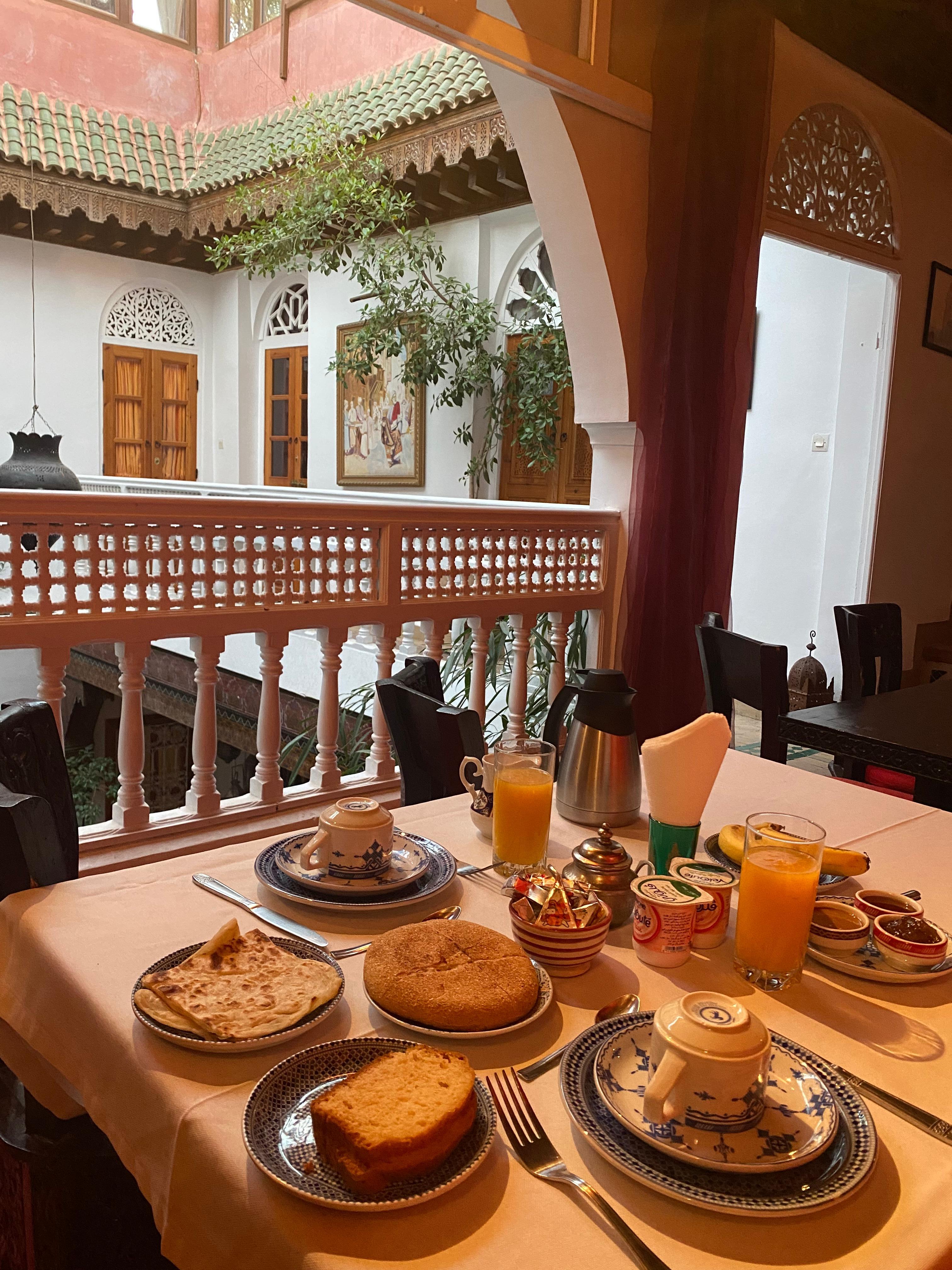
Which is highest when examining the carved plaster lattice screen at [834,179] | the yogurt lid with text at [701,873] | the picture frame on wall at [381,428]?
the carved plaster lattice screen at [834,179]

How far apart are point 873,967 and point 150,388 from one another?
9266mm

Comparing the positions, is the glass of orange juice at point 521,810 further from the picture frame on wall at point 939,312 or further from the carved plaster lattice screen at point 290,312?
the carved plaster lattice screen at point 290,312

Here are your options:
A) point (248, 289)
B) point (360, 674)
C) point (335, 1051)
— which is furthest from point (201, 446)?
point (335, 1051)

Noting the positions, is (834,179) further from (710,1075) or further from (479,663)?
(710,1075)

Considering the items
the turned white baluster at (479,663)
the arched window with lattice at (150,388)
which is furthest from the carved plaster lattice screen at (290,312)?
the turned white baluster at (479,663)

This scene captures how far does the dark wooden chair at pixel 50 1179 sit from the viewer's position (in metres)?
0.97

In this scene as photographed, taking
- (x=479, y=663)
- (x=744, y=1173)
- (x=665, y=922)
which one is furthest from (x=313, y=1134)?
(x=479, y=663)

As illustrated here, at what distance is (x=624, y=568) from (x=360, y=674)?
2.01 m

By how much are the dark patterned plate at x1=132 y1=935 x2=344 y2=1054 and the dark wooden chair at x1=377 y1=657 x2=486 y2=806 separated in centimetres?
56

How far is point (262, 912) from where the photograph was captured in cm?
99

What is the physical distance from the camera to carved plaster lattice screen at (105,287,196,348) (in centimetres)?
883

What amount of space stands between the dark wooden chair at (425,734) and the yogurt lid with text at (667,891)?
1.39 feet

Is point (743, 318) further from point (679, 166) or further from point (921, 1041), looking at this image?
point (921, 1041)

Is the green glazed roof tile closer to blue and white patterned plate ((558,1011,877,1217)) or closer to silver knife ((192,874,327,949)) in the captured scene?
silver knife ((192,874,327,949))
